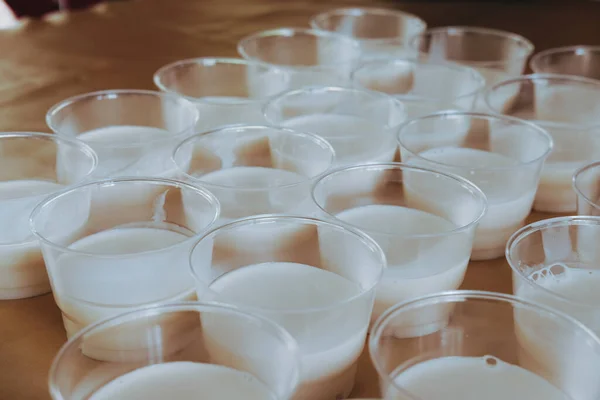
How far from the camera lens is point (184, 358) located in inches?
25.9

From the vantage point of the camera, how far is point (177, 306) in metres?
0.63

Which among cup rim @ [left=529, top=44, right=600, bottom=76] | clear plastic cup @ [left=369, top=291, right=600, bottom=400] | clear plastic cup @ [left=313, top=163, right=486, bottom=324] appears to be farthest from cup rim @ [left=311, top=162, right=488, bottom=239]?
cup rim @ [left=529, top=44, right=600, bottom=76]

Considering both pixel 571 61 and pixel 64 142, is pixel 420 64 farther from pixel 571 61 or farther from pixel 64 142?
pixel 64 142

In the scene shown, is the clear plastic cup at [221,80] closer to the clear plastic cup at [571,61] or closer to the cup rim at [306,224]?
the cup rim at [306,224]

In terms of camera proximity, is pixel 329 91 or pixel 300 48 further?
pixel 300 48

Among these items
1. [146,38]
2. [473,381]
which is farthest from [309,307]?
[146,38]

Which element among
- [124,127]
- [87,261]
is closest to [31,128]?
[124,127]

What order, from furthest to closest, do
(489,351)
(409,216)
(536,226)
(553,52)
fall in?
1. (553,52)
2. (409,216)
3. (536,226)
4. (489,351)

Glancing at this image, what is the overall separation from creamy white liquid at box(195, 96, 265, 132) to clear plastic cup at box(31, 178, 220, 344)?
24 centimetres

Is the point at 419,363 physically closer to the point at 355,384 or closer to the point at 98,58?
→ the point at 355,384

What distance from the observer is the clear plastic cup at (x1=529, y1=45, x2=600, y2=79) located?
144 centimetres

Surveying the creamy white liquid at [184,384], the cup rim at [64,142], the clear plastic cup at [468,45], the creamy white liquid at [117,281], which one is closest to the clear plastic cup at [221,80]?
the cup rim at [64,142]

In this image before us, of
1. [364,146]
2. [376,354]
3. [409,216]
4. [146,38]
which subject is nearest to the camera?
[376,354]

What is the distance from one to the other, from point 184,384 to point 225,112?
0.54 m
